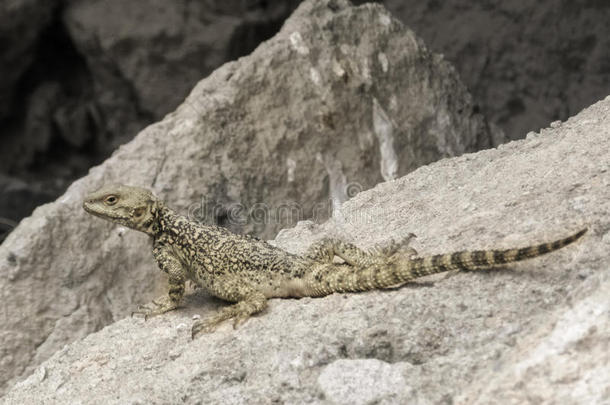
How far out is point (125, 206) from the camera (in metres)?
4.17

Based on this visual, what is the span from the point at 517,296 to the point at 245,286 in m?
1.32

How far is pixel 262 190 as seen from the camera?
563cm

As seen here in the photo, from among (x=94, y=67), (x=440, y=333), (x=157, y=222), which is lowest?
(x=94, y=67)

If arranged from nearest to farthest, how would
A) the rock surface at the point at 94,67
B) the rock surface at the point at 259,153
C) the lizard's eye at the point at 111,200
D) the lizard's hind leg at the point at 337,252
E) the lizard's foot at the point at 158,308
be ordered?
the lizard's hind leg at the point at 337,252
the lizard's foot at the point at 158,308
the lizard's eye at the point at 111,200
the rock surface at the point at 259,153
the rock surface at the point at 94,67

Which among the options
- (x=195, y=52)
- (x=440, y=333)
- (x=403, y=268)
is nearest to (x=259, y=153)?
(x=403, y=268)

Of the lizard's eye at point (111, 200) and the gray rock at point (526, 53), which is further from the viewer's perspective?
the gray rock at point (526, 53)

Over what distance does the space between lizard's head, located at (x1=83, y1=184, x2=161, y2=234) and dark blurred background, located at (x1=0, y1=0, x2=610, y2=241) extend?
16.6 feet

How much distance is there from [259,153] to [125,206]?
1662mm

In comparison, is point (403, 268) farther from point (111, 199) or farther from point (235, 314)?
point (111, 199)

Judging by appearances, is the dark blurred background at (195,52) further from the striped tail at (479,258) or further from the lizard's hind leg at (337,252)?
the striped tail at (479,258)

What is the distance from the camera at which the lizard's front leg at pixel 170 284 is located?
4.08m

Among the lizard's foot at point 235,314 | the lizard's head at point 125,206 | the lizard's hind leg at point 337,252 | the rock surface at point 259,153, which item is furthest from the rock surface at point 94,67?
the lizard's foot at point 235,314

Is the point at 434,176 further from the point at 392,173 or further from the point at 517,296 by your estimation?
the point at 517,296

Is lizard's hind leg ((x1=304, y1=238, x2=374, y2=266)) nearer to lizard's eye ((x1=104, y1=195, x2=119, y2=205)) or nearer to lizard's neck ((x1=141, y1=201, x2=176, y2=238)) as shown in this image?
lizard's neck ((x1=141, y1=201, x2=176, y2=238))
